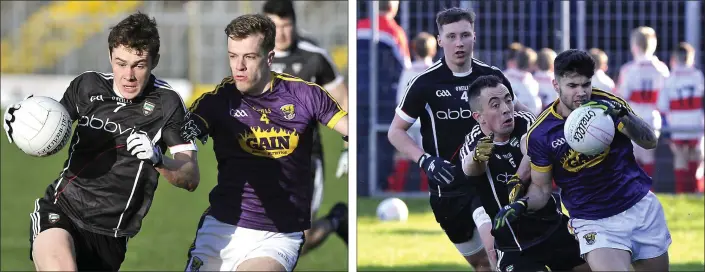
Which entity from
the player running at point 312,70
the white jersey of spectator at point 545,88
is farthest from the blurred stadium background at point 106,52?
the player running at point 312,70

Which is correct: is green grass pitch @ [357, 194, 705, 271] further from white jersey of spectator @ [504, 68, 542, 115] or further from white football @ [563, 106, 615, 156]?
white football @ [563, 106, 615, 156]

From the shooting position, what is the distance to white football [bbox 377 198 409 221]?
10977 millimetres

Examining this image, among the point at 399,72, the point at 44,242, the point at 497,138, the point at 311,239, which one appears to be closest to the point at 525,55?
the point at 399,72

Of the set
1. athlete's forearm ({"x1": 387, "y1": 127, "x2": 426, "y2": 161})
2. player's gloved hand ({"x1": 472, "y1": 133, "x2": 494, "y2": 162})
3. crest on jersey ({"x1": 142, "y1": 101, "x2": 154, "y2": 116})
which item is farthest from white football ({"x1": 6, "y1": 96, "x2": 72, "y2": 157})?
player's gloved hand ({"x1": 472, "y1": 133, "x2": 494, "y2": 162})

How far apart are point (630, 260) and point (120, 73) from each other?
111 inches

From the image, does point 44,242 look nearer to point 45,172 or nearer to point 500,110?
point 500,110

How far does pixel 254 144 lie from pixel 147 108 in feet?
2.13

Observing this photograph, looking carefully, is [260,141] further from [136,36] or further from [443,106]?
[443,106]

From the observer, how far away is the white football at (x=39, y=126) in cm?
555

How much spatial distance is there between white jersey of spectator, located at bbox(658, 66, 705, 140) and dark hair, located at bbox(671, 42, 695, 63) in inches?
4.4

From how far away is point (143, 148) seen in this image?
5328 millimetres

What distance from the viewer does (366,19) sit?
456 inches

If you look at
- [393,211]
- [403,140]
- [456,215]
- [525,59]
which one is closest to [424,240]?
[393,211]

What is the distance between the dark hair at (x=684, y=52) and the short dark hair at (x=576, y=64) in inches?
281
